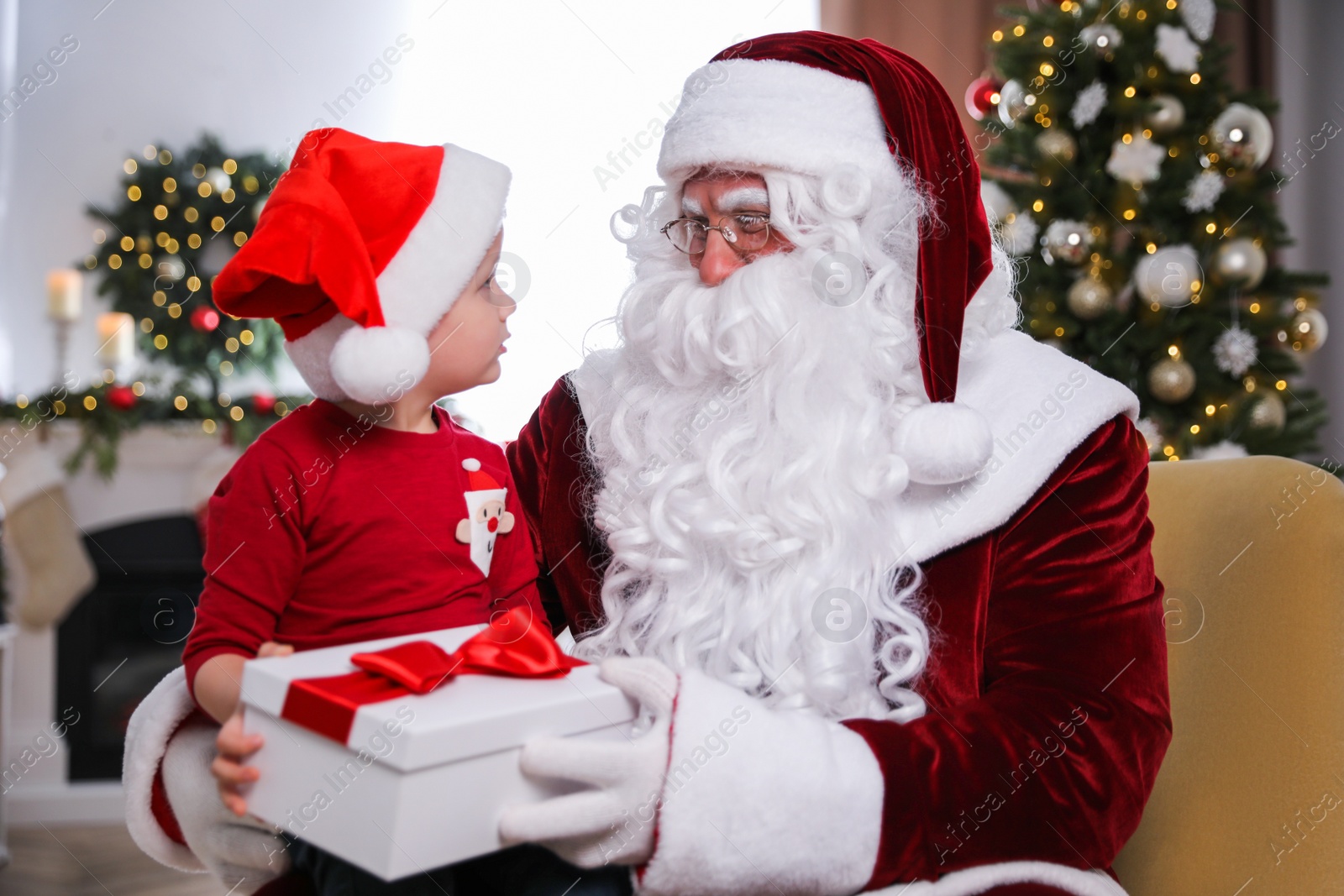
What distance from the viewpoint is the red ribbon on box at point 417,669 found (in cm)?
87

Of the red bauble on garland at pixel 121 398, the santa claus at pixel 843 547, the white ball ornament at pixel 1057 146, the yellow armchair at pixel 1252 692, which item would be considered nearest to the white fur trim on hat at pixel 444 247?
the santa claus at pixel 843 547

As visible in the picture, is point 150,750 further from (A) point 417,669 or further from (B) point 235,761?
(A) point 417,669

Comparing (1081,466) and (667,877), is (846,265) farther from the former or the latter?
(667,877)

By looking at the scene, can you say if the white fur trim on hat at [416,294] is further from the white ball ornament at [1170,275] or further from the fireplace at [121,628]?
the fireplace at [121,628]

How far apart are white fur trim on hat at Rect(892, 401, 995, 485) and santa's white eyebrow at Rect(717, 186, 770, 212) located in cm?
35

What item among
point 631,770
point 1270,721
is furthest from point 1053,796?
point 631,770

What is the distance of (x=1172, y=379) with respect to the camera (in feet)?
9.91

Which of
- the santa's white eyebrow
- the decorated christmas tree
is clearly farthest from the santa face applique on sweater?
the decorated christmas tree

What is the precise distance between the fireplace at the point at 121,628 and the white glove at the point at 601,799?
3.63m

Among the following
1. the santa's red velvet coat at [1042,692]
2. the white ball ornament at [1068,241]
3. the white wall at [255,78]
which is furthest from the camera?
the white wall at [255,78]

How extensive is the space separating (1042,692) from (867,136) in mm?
730

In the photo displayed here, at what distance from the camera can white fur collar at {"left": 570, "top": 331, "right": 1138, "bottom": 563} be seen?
3.97 feet

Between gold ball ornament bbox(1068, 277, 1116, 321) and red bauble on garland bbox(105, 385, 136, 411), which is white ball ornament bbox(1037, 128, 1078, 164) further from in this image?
red bauble on garland bbox(105, 385, 136, 411)

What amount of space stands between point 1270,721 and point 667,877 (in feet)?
2.52
